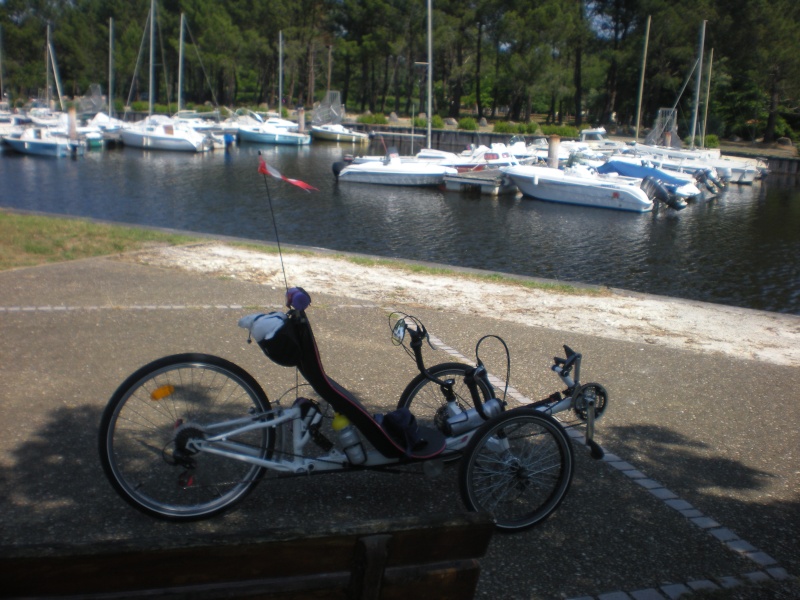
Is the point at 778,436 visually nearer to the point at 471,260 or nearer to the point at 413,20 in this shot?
the point at 471,260

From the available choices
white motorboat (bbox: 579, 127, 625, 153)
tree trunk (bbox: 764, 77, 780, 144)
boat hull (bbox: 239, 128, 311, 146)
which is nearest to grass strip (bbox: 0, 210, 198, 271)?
white motorboat (bbox: 579, 127, 625, 153)

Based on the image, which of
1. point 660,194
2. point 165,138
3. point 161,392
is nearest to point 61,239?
point 161,392

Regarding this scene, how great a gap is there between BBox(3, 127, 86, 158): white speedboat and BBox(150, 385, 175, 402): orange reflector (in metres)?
38.5

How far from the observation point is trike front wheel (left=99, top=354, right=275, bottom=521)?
12.1 feet

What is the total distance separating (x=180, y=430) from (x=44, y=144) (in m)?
39.0

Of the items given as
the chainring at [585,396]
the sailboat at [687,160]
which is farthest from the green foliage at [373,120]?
the chainring at [585,396]

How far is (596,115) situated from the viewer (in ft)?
238

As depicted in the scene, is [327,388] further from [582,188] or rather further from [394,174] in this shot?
[394,174]

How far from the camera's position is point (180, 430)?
376cm

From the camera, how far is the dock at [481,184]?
3138 cm

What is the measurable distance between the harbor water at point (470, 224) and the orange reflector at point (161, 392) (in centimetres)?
1305

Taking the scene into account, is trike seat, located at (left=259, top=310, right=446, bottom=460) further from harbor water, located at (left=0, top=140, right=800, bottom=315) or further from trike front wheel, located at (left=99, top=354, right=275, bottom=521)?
harbor water, located at (left=0, top=140, right=800, bottom=315)

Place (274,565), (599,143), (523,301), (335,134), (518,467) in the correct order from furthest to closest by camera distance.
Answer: (335,134), (599,143), (523,301), (518,467), (274,565)

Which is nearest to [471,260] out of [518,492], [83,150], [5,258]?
[5,258]
